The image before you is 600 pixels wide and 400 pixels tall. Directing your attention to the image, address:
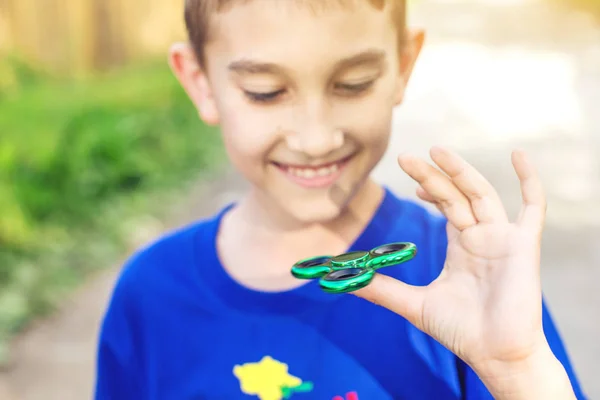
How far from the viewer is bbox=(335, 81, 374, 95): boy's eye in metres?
1.27

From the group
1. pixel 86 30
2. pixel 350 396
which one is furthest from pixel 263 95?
pixel 86 30

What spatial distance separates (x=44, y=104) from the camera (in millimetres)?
4992

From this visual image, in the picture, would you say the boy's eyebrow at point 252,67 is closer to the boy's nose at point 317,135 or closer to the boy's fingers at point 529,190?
the boy's nose at point 317,135

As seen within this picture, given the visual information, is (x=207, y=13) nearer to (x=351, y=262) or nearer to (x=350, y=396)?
(x=351, y=262)

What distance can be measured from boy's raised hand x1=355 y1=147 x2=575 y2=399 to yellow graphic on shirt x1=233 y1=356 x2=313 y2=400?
248 mm

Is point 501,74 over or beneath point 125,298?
beneath

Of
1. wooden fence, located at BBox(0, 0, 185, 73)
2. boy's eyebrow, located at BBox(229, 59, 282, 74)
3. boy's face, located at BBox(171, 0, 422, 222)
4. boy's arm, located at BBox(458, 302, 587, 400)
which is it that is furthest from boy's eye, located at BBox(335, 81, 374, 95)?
wooden fence, located at BBox(0, 0, 185, 73)

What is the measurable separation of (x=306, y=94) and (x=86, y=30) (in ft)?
17.2

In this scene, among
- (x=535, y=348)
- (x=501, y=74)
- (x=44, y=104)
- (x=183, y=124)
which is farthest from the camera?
(x=501, y=74)

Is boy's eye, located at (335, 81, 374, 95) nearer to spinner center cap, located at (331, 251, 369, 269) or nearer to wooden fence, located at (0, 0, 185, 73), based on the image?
spinner center cap, located at (331, 251, 369, 269)

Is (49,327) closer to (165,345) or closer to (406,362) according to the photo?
(165,345)

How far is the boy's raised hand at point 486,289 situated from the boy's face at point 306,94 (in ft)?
0.41

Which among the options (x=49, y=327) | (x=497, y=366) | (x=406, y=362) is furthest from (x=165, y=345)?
(x=49, y=327)

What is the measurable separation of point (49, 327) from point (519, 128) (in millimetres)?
4233
